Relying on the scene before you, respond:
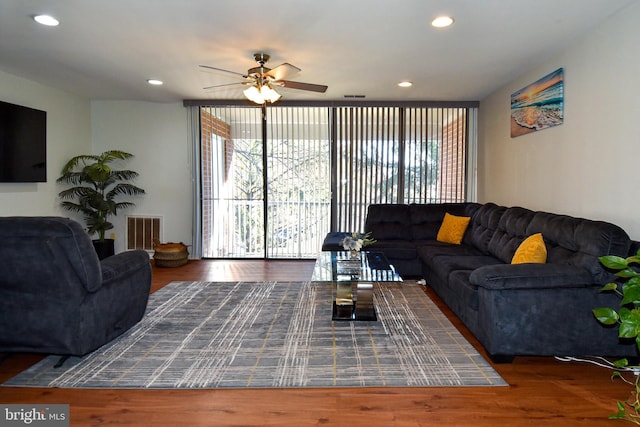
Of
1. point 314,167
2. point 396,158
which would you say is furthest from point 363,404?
point 396,158

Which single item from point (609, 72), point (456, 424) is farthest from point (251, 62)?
point (456, 424)

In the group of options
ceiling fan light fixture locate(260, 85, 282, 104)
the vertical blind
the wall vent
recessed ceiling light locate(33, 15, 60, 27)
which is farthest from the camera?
the wall vent

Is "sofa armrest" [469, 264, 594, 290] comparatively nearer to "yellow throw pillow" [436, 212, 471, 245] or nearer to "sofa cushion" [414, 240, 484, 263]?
"sofa cushion" [414, 240, 484, 263]

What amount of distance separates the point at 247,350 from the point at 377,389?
101 centimetres

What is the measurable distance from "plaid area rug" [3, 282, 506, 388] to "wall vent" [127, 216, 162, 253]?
2.60 meters

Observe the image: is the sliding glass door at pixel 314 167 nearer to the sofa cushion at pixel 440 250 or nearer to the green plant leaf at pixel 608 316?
the sofa cushion at pixel 440 250

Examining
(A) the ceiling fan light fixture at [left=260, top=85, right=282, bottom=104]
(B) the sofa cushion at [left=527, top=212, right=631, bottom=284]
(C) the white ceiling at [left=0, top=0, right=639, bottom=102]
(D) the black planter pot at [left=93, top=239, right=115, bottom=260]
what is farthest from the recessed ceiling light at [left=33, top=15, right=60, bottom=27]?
(B) the sofa cushion at [left=527, top=212, right=631, bottom=284]

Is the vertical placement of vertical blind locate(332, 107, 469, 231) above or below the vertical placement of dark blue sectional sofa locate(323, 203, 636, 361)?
above

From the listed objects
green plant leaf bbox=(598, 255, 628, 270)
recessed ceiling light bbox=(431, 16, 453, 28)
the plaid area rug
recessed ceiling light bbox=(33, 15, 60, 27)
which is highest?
recessed ceiling light bbox=(33, 15, 60, 27)

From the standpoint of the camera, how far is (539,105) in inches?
166

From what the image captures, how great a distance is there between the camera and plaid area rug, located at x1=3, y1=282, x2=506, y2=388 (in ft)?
8.02

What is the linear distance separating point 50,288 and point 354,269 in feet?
7.52

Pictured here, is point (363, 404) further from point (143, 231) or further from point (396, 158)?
point (143, 231)

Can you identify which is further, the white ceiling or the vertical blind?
the vertical blind
